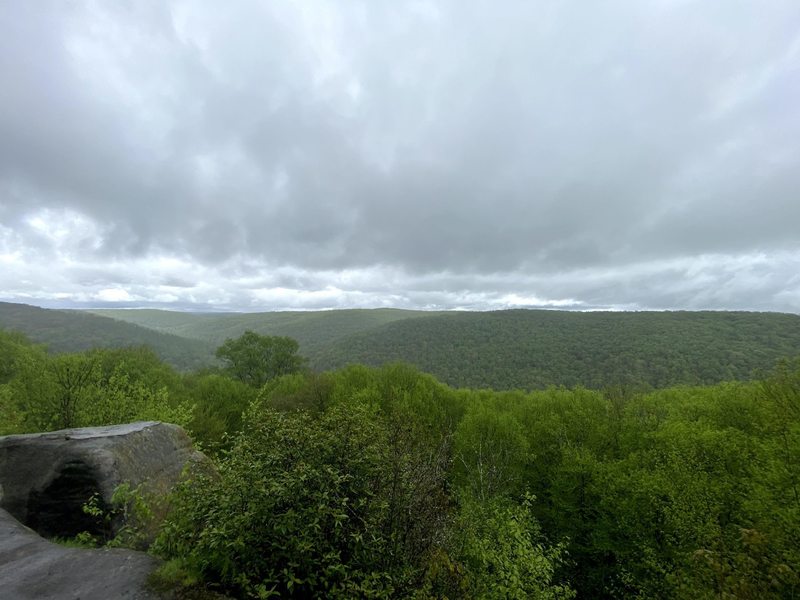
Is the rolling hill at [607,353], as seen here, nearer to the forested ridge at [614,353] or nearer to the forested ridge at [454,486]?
the forested ridge at [614,353]

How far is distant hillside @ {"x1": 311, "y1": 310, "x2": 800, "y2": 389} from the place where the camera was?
371 feet

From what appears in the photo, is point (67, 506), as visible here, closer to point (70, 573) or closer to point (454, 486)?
point (70, 573)

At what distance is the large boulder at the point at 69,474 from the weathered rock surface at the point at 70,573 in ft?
7.79

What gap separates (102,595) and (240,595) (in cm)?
230

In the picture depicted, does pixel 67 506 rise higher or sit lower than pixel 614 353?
higher

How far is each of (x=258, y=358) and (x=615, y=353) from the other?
146 metres

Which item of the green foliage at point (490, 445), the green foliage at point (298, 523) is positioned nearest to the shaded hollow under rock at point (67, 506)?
the green foliage at point (298, 523)

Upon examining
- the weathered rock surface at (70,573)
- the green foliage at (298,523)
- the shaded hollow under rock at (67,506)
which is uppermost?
the green foliage at (298,523)

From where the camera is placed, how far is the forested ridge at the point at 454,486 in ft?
22.1

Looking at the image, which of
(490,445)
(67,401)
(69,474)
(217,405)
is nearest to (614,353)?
(490,445)

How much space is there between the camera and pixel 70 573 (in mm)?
6773

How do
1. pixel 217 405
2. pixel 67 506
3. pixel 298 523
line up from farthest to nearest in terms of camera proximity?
pixel 217 405 < pixel 67 506 < pixel 298 523

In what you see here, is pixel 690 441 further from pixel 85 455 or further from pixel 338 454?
pixel 85 455

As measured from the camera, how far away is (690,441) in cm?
2184
